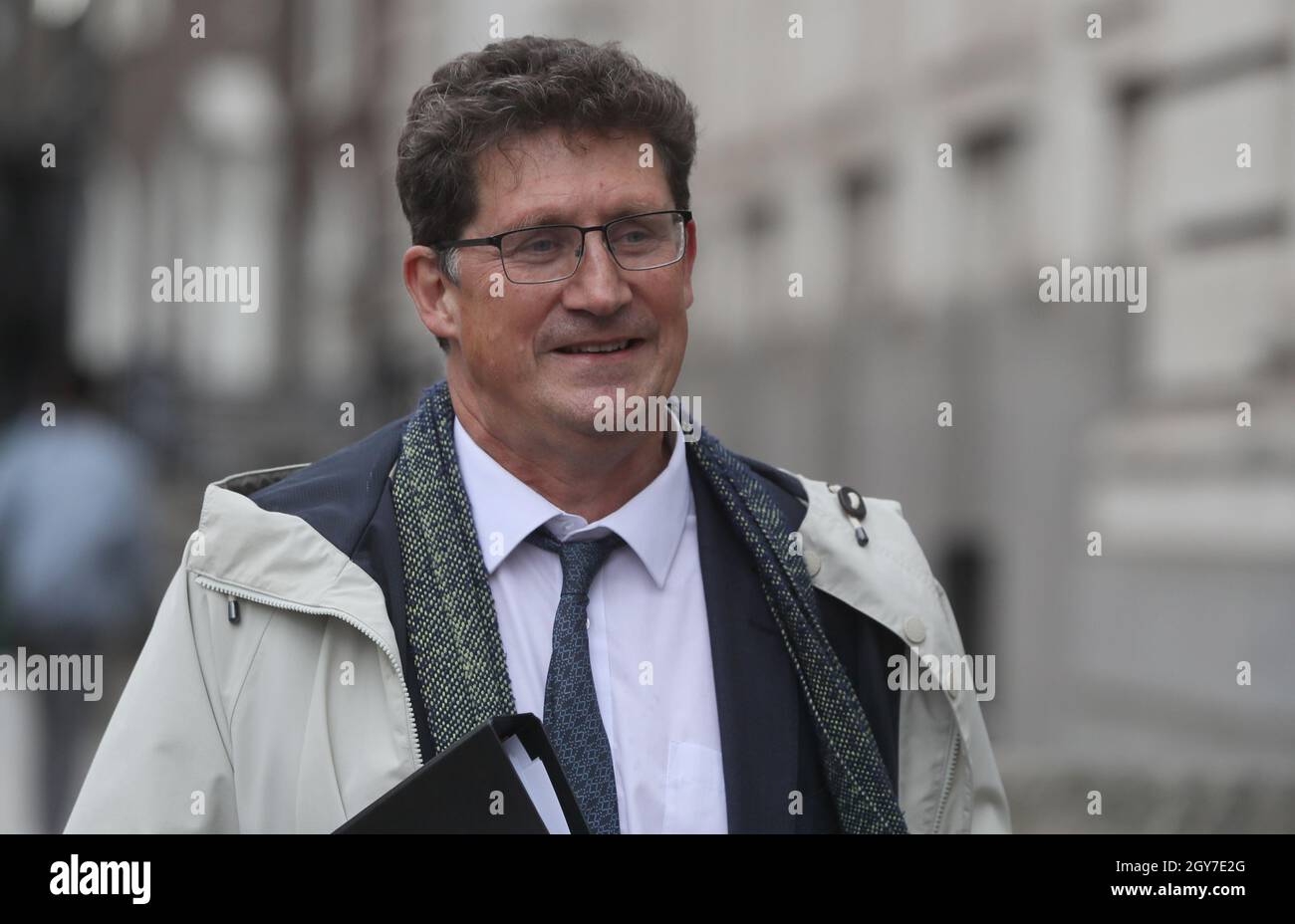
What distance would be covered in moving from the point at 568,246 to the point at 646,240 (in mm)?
136

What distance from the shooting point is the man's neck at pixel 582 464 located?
9.37 feet

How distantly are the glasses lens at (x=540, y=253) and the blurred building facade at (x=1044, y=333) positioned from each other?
0.61 m

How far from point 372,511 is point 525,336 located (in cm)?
38

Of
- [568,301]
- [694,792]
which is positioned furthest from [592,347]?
[694,792]

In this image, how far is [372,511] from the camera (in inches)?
109

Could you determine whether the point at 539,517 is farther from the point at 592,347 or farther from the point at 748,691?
the point at 748,691

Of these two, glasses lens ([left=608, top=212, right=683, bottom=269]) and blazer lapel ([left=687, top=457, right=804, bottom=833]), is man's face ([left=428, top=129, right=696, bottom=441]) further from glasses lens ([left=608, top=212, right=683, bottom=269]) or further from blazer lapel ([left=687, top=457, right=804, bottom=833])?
blazer lapel ([left=687, top=457, right=804, bottom=833])

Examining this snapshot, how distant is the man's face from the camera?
2.75m

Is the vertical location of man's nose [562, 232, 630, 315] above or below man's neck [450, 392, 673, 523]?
above

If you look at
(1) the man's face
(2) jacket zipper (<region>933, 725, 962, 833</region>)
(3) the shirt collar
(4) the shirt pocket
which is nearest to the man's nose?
(1) the man's face

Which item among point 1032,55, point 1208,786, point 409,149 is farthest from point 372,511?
point 1032,55

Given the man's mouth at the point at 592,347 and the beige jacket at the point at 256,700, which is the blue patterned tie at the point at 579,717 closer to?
the beige jacket at the point at 256,700

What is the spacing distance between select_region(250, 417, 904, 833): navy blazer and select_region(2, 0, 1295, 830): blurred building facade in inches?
31.1
